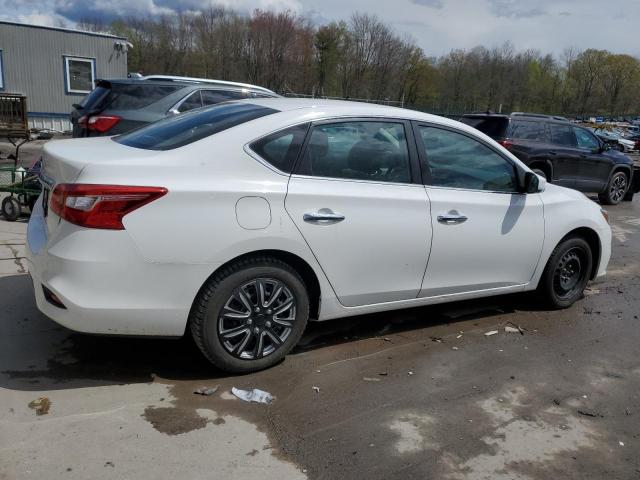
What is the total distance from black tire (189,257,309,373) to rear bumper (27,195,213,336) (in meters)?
0.11

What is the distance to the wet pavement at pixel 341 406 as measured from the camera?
108 inches

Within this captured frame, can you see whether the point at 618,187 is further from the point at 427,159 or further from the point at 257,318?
the point at 257,318

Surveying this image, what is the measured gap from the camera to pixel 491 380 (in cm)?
374

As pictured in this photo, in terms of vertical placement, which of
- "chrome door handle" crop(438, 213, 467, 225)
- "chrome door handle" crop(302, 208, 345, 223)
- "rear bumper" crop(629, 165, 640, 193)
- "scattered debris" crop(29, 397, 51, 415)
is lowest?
"scattered debris" crop(29, 397, 51, 415)

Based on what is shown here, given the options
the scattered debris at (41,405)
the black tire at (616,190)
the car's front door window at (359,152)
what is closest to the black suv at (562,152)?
the black tire at (616,190)

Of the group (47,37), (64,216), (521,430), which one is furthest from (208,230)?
(47,37)

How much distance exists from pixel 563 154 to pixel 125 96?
27.0ft

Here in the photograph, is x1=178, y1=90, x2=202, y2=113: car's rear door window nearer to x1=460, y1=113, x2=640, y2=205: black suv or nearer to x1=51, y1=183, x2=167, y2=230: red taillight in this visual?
x1=51, y1=183, x2=167, y2=230: red taillight

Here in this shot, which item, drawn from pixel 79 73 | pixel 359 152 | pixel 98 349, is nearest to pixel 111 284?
pixel 98 349

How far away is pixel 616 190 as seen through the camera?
497 inches

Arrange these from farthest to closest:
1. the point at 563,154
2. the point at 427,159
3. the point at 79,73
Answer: the point at 79,73, the point at 563,154, the point at 427,159

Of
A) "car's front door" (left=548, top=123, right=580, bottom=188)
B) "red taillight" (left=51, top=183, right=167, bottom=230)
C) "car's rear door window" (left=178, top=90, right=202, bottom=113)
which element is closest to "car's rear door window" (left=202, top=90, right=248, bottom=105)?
"car's rear door window" (left=178, top=90, right=202, bottom=113)

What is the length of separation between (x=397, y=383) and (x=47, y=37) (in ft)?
74.4

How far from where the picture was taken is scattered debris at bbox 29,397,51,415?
3019mm
